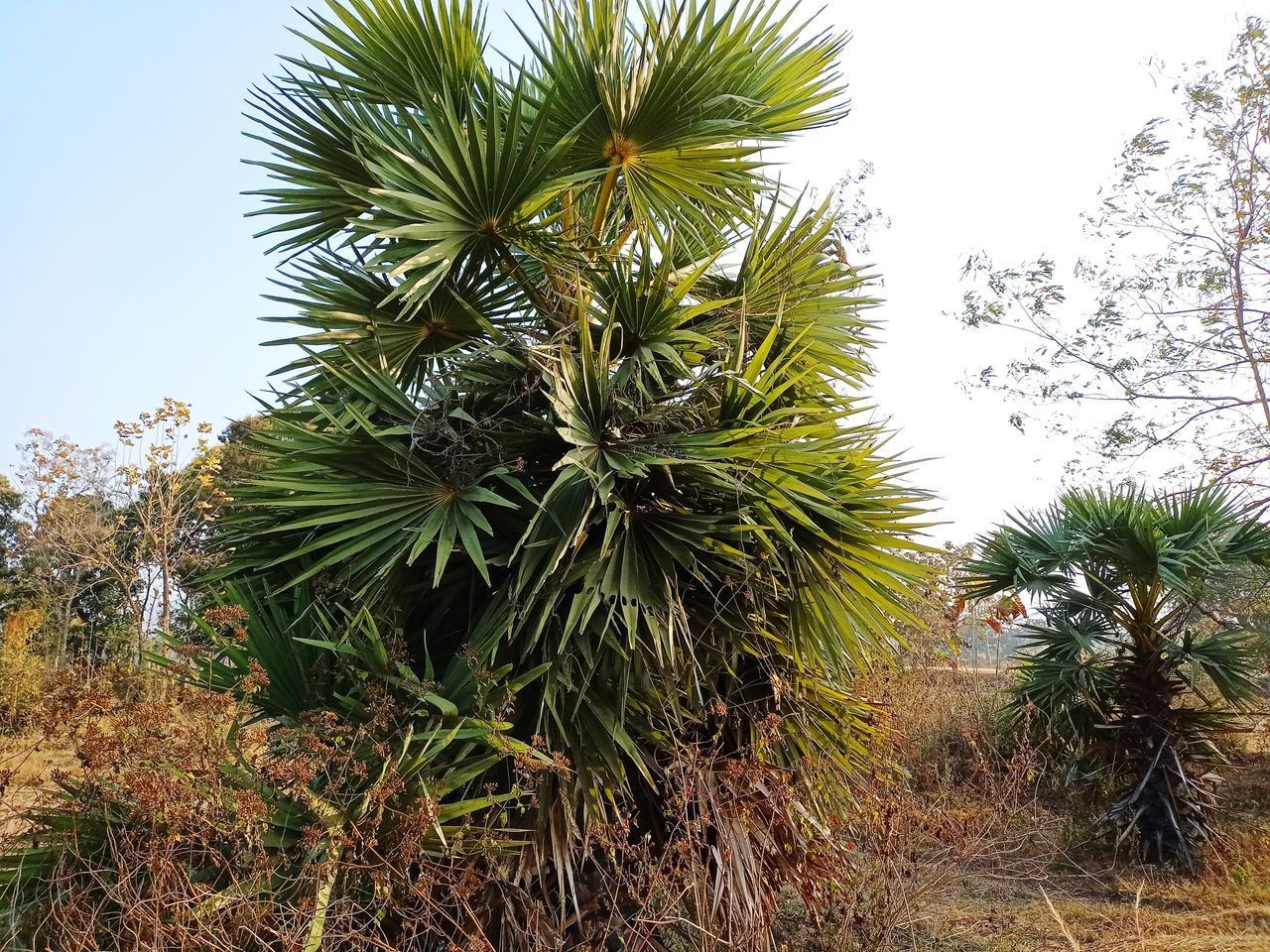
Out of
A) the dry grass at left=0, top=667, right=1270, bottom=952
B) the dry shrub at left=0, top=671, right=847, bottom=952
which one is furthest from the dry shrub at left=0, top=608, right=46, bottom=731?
the dry shrub at left=0, top=671, right=847, bottom=952

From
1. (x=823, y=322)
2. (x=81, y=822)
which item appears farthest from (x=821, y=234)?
(x=81, y=822)

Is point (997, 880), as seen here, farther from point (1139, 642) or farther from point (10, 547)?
point (10, 547)

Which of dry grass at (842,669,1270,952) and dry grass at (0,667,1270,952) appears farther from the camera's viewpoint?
dry grass at (842,669,1270,952)

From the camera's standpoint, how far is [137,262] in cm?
650

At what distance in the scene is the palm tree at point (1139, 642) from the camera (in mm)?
5902

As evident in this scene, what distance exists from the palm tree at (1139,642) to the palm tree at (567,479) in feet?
11.0

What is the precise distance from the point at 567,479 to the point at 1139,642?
18.2 feet

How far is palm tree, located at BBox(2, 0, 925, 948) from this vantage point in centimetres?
316

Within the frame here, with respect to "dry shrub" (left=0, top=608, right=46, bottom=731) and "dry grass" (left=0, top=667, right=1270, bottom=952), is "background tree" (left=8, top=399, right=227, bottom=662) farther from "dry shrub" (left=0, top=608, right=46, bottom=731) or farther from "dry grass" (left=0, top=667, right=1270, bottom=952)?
"dry grass" (left=0, top=667, right=1270, bottom=952)

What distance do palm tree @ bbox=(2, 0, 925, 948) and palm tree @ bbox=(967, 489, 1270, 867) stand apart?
335 cm

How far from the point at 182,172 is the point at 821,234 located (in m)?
4.77

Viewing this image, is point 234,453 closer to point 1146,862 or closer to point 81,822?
point 81,822

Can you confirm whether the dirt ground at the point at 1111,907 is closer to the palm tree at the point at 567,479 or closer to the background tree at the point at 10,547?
the palm tree at the point at 567,479

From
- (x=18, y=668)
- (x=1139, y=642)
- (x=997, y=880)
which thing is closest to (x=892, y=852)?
(x=997, y=880)
